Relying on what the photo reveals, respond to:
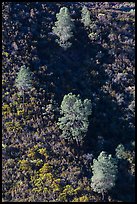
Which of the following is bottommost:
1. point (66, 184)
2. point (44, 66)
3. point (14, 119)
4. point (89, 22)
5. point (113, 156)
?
point (66, 184)

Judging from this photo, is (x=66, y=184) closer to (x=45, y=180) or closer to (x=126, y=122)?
(x=45, y=180)

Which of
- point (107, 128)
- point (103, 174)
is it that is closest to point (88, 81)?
point (107, 128)

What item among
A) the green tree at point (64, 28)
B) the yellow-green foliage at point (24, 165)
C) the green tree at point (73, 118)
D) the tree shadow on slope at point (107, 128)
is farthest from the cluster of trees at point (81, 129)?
the green tree at point (64, 28)

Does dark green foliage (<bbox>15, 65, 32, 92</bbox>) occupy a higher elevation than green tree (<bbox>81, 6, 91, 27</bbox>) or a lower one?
lower

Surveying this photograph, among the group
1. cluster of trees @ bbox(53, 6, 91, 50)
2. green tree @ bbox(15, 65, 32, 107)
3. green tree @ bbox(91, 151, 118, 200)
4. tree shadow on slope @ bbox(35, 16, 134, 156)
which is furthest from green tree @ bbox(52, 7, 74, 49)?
green tree @ bbox(91, 151, 118, 200)

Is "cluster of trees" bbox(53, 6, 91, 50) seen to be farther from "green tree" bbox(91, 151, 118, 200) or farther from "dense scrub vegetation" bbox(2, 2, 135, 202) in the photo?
"green tree" bbox(91, 151, 118, 200)

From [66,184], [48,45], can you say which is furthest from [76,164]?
[48,45]
